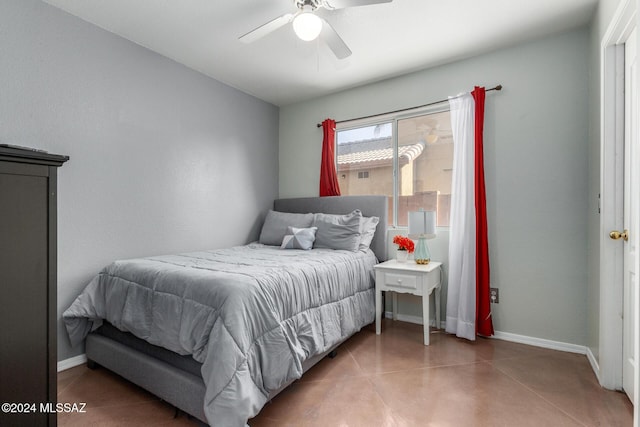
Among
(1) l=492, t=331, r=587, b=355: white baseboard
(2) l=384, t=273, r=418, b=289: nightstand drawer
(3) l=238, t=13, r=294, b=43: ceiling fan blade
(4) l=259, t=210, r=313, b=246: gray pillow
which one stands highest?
(3) l=238, t=13, r=294, b=43: ceiling fan blade

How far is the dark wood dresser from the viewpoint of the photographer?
1.15m

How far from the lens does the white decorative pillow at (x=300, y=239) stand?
3.08 m

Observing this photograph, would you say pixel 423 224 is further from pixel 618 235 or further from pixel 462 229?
pixel 618 235

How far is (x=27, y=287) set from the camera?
3.97ft

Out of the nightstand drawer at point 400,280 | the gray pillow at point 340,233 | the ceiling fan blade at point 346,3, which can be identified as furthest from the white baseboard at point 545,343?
the ceiling fan blade at point 346,3

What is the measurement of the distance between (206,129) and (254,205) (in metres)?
1.06

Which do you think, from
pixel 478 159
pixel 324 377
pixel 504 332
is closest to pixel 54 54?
pixel 324 377

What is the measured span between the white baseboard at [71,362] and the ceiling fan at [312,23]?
2649 millimetres

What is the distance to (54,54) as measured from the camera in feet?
7.23

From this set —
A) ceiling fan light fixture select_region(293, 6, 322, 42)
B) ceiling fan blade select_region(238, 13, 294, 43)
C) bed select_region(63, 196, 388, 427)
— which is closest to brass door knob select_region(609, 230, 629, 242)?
bed select_region(63, 196, 388, 427)

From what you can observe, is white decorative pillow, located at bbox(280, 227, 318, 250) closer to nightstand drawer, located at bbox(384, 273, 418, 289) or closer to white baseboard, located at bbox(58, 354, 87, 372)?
nightstand drawer, located at bbox(384, 273, 418, 289)

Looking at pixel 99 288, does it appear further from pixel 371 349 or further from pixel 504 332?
pixel 504 332

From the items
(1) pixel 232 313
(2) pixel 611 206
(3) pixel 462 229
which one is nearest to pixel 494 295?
(3) pixel 462 229

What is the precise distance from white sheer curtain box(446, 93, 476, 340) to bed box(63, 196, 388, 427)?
2.90 feet
